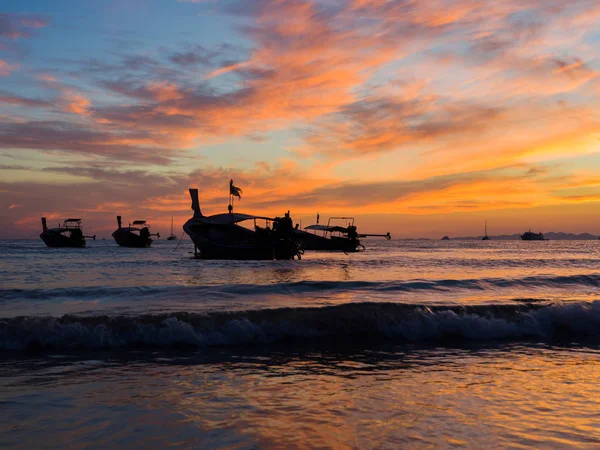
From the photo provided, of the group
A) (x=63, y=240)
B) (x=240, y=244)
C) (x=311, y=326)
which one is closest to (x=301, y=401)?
(x=311, y=326)

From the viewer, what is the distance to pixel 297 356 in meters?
11.6

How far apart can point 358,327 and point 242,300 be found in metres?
6.43

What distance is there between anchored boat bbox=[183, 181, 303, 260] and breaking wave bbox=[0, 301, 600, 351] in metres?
35.0

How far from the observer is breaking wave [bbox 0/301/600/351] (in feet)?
42.4

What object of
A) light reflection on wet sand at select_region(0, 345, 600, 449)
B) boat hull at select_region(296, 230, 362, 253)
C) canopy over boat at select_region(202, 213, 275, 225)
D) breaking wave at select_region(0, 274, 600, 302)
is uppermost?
canopy over boat at select_region(202, 213, 275, 225)

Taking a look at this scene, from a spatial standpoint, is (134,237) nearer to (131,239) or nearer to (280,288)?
(131,239)

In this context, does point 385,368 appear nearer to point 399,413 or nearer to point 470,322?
point 399,413

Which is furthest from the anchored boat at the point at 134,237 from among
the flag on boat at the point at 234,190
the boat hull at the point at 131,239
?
the flag on boat at the point at 234,190

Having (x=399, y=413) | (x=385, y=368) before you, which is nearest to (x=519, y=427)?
(x=399, y=413)

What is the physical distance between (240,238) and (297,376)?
4232 cm

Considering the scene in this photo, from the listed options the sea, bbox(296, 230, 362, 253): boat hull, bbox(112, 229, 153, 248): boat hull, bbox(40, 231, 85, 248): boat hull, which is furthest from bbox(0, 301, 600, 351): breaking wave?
bbox(112, 229, 153, 248): boat hull

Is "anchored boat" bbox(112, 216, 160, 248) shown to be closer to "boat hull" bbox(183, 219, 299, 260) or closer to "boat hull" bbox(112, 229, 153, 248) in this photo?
"boat hull" bbox(112, 229, 153, 248)

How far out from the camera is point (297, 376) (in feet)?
31.5

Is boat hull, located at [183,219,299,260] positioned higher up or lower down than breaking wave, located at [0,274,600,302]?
higher up
